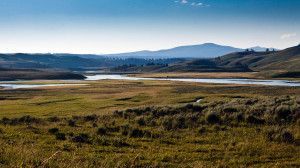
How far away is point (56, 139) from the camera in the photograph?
13.3 m

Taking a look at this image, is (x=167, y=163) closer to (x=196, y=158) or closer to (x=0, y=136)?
(x=196, y=158)

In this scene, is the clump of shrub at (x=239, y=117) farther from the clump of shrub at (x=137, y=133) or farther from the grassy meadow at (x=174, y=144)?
the clump of shrub at (x=137, y=133)

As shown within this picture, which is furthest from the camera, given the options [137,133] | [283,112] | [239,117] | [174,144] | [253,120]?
[283,112]

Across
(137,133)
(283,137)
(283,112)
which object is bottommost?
(137,133)

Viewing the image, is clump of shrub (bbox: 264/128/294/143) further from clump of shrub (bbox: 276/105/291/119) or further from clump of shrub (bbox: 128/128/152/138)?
clump of shrub (bbox: 128/128/152/138)

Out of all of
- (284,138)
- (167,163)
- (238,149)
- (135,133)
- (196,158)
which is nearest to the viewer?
(167,163)

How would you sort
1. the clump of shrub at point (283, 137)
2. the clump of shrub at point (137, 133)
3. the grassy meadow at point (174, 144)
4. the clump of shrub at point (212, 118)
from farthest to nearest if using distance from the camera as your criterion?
the clump of shrub at point (212, 118), the clump of shrub at point (137, 133), the clump of shrub at point (283, 137), the grassy meadow at point (174, 144)

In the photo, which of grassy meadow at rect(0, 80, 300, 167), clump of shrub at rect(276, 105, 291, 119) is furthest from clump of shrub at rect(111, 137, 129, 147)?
clump of shrub at rect(276, 105, 291, 119)

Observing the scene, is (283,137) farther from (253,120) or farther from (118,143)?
(118,143)

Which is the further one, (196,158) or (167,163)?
(196,158)

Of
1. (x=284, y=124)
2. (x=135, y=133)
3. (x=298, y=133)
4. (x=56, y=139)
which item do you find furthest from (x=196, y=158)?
(x=284, y=124)

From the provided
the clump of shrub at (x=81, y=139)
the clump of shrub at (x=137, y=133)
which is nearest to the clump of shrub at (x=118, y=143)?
the clump of shrub at (x=81, y=139)

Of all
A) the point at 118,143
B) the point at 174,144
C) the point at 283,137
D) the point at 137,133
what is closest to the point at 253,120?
the point at 283,137

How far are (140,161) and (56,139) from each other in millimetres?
6190
